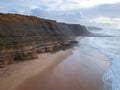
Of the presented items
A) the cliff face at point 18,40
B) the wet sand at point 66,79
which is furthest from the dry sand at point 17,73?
the cliff face at point 18,40

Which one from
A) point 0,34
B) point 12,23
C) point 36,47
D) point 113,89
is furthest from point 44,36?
point 113,89

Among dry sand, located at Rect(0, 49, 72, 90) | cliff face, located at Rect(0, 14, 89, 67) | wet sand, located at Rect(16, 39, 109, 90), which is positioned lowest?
wet sand, located at Rect(16, 39, 109, 90)

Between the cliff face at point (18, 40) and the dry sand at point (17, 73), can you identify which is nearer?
the dry sand at point (17, 73)

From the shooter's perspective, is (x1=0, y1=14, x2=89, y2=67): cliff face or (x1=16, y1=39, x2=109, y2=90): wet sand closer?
(x1=16, y1=39, x2=109, y2=90): wet sand

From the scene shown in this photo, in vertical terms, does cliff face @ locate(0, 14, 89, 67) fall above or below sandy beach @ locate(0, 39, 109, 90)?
above

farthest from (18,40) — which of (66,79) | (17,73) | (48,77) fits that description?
(66,79)

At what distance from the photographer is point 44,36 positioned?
22.3 m

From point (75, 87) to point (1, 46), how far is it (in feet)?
21.2

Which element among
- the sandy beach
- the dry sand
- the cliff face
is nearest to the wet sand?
the sandy beach

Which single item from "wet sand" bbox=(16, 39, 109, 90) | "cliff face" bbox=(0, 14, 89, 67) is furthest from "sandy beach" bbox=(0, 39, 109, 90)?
"cliff face" bbox=(0, 14, 89, 67)

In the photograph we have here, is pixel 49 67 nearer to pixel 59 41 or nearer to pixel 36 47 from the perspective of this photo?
pixel 36 47

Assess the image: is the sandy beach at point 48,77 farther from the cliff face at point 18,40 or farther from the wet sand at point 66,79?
the cliff face at point 18,40

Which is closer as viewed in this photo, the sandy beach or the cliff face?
the sandy beach

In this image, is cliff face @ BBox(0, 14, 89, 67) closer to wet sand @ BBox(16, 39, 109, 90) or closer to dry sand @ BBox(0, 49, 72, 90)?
dry sand @ BBox(0, 49, 72, 90)
